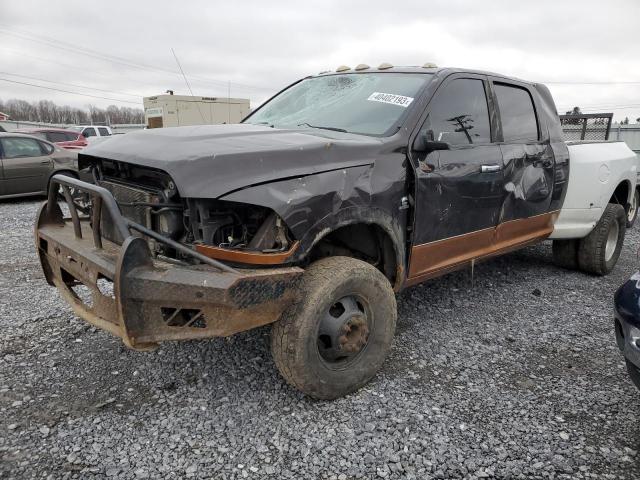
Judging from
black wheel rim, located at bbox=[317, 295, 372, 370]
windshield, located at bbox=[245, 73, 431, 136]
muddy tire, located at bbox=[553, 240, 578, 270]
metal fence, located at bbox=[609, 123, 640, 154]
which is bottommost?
muddy tire, located at bbox=[553, 240, 578, 270]

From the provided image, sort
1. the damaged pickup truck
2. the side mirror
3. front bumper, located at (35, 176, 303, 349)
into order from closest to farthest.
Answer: front bumper, located at (35, 176, 303, 349) → the damaged pickup truck → the side mirror

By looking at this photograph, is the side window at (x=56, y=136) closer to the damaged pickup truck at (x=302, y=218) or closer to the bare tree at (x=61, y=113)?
the damaged pickup truck at (x=302, y=218)

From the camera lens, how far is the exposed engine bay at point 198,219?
8.15 feet

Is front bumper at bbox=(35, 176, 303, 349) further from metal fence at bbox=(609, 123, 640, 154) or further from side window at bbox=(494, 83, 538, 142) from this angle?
metal fence at bbox=(609, 123, 640, 154)

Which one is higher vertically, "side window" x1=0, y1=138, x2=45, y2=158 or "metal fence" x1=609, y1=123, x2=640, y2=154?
"metal fence" x1=609, y1=123, x2=640, y2=154

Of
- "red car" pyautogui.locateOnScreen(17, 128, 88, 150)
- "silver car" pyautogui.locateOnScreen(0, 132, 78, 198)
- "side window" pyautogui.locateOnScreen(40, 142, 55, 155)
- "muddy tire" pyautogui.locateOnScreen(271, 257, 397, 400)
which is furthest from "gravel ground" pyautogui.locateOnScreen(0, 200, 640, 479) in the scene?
"red car" pyautogui.locateOnScreen(17, 128, 88, 150)

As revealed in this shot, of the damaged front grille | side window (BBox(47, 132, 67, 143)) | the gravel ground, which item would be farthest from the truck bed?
side window (BBox(47, 132, 67, 143))


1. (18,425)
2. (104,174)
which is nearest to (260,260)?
(104,174)

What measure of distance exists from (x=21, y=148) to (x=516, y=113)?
30.9 feet

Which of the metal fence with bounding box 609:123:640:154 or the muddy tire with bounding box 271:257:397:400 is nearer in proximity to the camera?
the muddy tire with bounding box 271:257:397:400

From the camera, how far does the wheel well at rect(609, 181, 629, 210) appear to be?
18.4 ft

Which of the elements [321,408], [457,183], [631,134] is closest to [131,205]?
[321,408]

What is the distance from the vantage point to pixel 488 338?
3.83 meters

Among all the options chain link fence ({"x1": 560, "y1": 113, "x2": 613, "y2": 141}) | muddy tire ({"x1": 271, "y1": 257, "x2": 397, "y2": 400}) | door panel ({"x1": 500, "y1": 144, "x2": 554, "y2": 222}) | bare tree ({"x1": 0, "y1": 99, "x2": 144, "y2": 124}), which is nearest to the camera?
muddy tire ({"x1": 271, "y1": 257, "x2": 397, "y2": 400})
